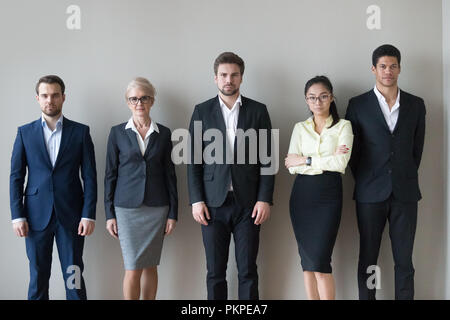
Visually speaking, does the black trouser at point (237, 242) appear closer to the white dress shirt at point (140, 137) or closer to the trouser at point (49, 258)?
the white dress shirt at point (140, 137)

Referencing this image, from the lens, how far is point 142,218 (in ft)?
9.68

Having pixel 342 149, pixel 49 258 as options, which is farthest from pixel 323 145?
pixel 49 258

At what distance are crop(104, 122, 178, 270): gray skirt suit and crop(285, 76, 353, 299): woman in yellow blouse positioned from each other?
0.89m

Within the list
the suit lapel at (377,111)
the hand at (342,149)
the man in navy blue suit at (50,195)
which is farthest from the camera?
the suit lapel at (377,111)

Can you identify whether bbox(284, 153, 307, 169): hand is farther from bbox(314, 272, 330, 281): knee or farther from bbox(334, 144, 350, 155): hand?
bbox(314, 272, 330, 281): knee

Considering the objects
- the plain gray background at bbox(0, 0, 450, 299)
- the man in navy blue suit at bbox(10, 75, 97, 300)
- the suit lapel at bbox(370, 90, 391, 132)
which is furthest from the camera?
the plain gray background at bbox(0, 0, 450, 299)

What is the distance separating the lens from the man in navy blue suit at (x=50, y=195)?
9.40ft

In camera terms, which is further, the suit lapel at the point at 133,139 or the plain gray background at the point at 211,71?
the plain gray background at the point at 211,71

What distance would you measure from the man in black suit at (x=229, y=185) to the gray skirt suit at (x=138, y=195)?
25 cm

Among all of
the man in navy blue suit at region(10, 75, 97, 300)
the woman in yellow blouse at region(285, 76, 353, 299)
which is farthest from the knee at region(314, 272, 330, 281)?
the man in navy blue suit at region(10, 75, 97, 300)

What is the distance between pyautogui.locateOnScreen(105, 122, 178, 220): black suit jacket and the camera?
2.95 m

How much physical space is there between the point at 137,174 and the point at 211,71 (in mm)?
1024

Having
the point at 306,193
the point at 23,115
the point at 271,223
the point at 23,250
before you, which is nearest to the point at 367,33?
the point at 306,193

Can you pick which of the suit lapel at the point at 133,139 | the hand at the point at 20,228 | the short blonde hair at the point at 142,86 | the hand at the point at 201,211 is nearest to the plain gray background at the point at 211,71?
the short blonde hair at the point at 142,86
